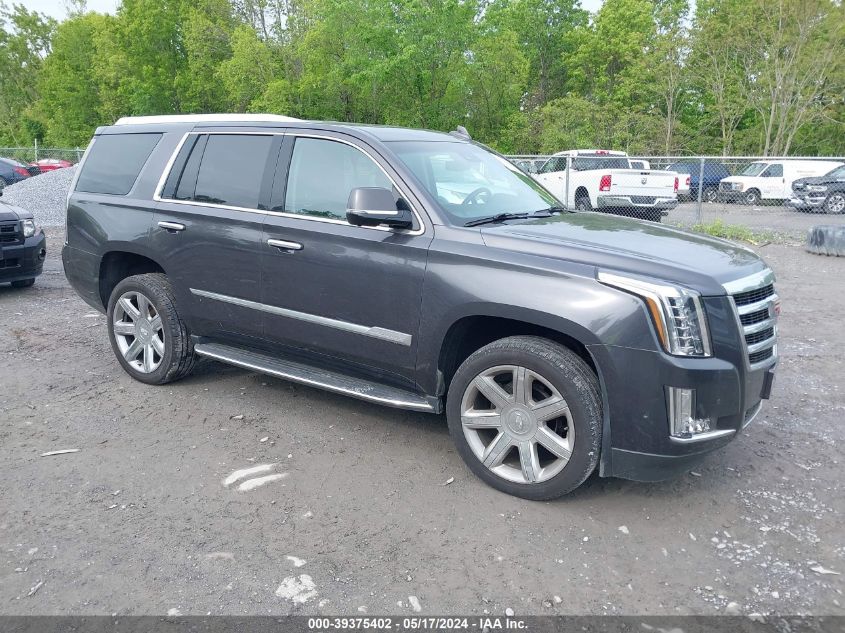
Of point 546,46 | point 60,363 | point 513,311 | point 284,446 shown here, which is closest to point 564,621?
point 513,311

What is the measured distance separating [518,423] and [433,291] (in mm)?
837

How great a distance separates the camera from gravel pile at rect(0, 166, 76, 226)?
16875mm

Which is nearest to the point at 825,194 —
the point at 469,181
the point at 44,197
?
the point at 469,181

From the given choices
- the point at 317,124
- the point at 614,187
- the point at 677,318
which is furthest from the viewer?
the point at 614,187

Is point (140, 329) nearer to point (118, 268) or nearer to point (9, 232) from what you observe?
point (118, 268)

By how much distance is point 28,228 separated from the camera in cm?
855

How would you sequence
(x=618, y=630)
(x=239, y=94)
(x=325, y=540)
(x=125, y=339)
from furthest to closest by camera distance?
(x=239, y=94) → (x=125, y=339) → (x=325, y=540) → (x=618, y=630)

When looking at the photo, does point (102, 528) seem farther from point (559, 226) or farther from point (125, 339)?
point (559, 226)

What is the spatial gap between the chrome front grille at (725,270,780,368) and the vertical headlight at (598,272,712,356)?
0.80 feet

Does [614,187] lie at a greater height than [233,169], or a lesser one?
lesser

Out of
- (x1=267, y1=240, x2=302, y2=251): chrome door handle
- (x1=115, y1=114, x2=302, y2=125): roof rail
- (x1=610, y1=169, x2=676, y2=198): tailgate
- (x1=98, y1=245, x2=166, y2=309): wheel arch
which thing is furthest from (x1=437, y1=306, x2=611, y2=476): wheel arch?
(x1=610, y1=169, x2=676, y2=198): tailgate

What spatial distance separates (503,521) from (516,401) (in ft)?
1.98

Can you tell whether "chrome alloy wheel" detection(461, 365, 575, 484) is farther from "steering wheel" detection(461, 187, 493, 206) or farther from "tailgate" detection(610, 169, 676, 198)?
"tailgate" detection(610, 169, 676, 198)

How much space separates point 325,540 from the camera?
3.31 meters
